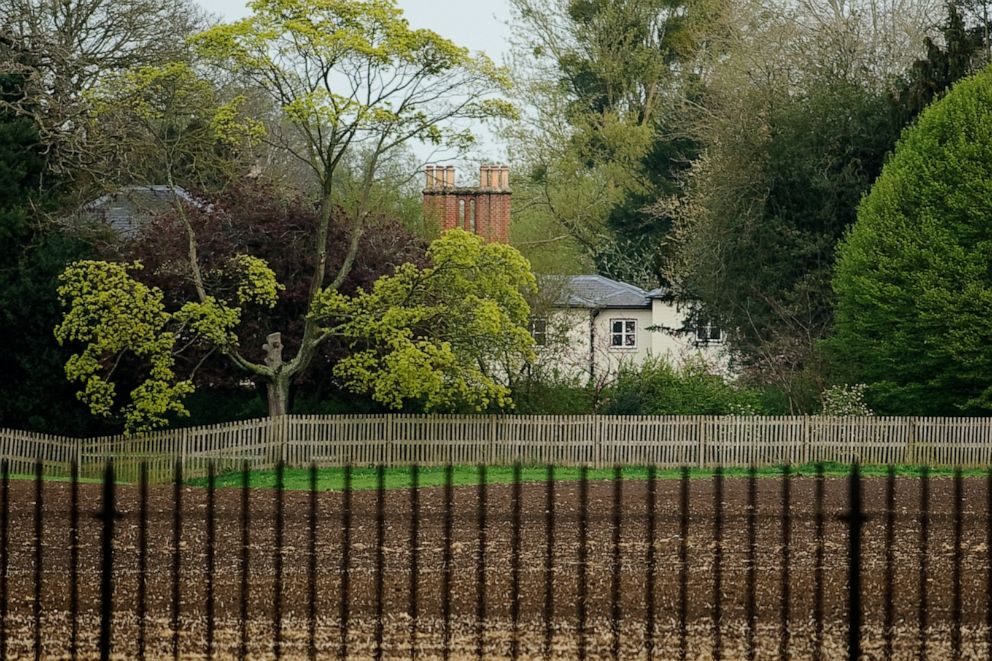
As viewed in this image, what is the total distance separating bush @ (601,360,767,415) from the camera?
121ft

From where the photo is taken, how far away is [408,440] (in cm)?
3275

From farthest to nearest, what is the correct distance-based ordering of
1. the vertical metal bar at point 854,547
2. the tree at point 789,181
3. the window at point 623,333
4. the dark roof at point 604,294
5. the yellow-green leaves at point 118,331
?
1. the window at point 623,333
2. the dark roof at point 604,294
3. the tree at point 789,181
4. the yellow-green leaves at point 118,331
5. the vertical metal bar at point 854,547

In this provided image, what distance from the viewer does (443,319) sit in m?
32.8

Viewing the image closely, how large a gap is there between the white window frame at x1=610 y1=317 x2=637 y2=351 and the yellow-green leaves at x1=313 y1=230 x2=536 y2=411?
18.9 meters

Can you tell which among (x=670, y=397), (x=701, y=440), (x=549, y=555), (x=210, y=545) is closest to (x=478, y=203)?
(x=670, y=397)

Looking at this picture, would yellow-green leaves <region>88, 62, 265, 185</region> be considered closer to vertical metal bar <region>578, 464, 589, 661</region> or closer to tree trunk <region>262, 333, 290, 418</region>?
tree trunk <region>262, 333, 290, 418</region>

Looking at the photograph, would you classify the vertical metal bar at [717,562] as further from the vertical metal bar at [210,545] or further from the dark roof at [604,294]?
the dark roof at [604,294]

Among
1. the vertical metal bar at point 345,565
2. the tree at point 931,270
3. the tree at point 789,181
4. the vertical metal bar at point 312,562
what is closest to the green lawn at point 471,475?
the tree at point 931,270

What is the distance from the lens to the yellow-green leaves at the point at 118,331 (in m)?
31.3

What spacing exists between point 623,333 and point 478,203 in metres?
10.9

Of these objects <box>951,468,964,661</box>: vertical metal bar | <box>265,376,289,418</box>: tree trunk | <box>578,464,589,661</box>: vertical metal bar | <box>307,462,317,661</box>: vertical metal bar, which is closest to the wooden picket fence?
<box>265,376,289,418</box>: tree trunk

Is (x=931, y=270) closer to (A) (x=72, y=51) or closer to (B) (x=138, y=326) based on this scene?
(B) (x=138, y=326)

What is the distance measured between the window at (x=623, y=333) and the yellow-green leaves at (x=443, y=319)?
62.6 ft

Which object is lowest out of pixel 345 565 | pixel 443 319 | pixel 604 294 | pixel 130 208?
pixel 345 565
